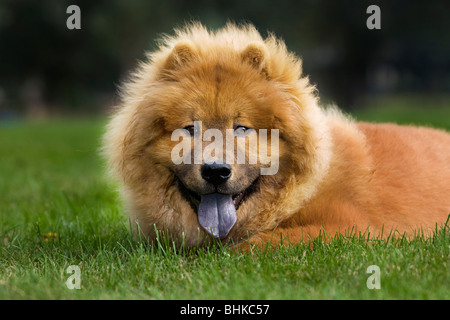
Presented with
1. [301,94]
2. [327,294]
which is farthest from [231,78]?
[327,294]

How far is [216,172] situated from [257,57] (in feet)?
2.89

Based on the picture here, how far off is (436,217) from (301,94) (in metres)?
1.29

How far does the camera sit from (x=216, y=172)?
11.8 feet

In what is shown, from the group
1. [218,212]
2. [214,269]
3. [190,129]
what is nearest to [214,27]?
[190,129]

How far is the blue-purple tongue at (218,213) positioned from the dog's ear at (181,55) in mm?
926

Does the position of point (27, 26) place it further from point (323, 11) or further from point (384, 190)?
point (384, 190)

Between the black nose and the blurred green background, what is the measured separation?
2278cm

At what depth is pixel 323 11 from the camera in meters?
29.2

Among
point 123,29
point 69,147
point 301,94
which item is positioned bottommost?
point 69,147

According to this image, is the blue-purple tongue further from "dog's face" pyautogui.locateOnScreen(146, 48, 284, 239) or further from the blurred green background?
the blurred green background

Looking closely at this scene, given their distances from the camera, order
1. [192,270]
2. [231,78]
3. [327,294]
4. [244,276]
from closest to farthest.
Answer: [327,294], [244,276], [192,270], [231,78]

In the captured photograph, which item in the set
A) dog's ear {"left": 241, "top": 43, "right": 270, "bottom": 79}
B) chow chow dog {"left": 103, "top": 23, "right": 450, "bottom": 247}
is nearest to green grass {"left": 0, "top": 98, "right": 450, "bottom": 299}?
chow chow dog {"left": 103, "top": 23, "right": 450, "bottom": 247}

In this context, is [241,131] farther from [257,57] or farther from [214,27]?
[214,27]

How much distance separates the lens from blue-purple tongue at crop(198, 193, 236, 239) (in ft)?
12.5
